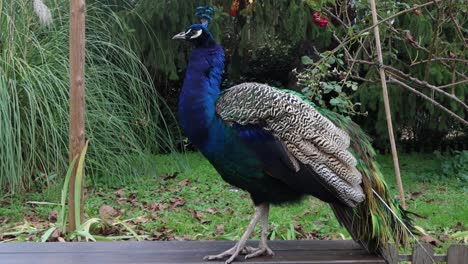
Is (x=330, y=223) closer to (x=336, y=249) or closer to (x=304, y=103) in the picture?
(x=336, y=249)

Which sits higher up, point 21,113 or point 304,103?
point 304,103

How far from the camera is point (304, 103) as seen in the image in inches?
108

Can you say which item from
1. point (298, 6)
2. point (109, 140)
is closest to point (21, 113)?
→ point (109, 140)

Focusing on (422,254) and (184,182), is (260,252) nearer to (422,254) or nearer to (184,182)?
(422,254)

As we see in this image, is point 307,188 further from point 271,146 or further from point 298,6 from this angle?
point 298,6

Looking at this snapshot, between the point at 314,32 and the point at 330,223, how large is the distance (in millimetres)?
3418

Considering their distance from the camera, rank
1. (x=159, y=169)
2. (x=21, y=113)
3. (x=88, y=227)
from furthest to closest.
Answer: (x=159, y=169), (x=21, y=113), (x=88, y=227)

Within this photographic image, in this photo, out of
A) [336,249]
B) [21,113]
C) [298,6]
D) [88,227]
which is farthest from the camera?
[298,6]

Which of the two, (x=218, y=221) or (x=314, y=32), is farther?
(x=314, y=32)

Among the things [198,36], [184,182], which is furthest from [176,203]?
[198,36]

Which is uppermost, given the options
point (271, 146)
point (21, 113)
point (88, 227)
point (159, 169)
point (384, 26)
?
point (384, 26)

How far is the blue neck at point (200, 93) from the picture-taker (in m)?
2.66

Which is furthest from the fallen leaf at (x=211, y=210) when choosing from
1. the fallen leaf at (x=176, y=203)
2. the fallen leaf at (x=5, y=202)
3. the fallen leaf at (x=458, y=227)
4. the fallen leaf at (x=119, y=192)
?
the fallen leaf at (x=458, y=227)

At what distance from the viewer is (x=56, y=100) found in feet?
18.4
